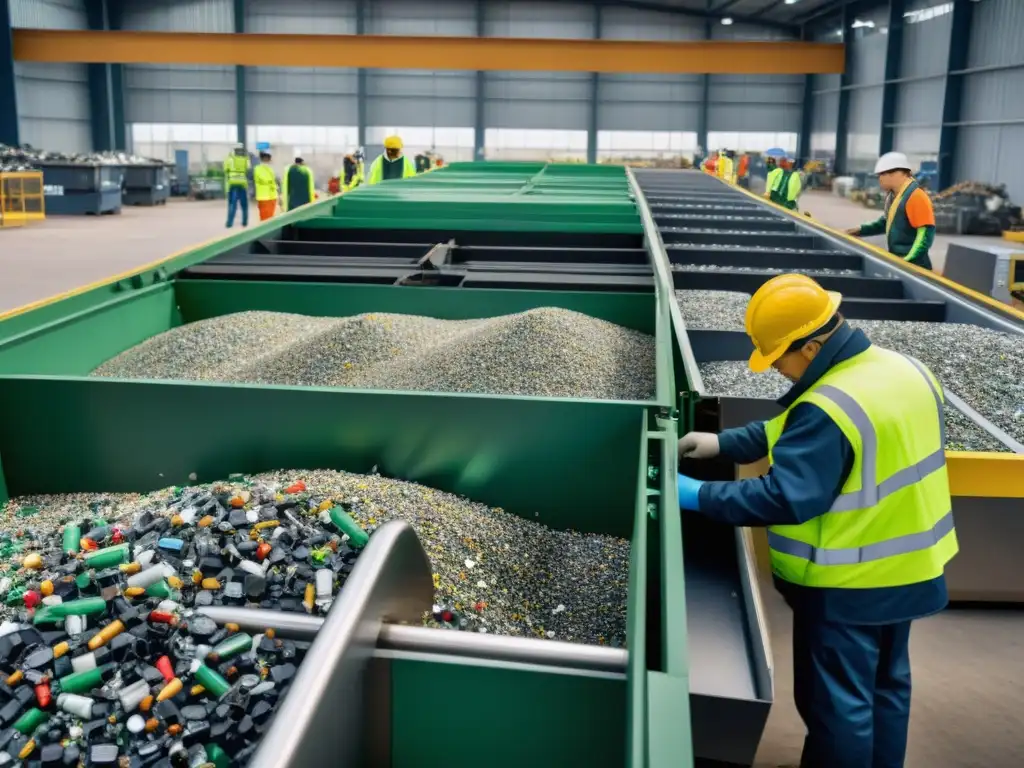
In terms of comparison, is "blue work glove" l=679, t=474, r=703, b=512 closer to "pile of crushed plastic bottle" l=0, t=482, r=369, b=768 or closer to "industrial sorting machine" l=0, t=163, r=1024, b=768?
"industrial sorting machine" l=0, t=163, r=1024, b=768

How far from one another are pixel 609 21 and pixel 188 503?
77.0 ft

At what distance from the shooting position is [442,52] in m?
13.9

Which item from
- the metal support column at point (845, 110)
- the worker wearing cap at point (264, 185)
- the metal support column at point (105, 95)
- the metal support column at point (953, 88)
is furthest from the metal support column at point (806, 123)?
the metal support column at point (105, 95)

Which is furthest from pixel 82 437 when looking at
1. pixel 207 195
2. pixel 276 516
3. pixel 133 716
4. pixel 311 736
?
pixel 207 195

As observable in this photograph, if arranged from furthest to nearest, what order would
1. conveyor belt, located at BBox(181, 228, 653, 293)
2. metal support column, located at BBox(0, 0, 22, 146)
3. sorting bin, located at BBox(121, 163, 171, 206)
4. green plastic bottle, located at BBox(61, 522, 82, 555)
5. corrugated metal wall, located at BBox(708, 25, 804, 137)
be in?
corrugated metal wall, located at BBox(708, 25, 804, 137)
sorting bin, located at BBox(121, 163, 171, 206)
metal support column, located at BBox(0, 0, 22, 146)
conveyor belt, located at BBox(181, 228, 653, 293)
green plastic bottle, located at BBox(61, 522, 82, 555)

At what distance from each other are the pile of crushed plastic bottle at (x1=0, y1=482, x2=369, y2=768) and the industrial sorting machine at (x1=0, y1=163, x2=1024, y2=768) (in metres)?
0.09

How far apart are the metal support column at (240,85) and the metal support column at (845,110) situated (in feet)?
46.5

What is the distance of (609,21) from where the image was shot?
23.2 metres

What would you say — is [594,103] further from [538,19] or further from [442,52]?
[442,52]

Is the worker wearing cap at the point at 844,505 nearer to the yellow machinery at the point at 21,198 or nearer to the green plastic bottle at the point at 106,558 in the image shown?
the green plastic bottle at the point at 106,558

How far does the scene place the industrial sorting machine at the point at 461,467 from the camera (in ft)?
4.40

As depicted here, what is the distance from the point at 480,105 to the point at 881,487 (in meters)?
22.3

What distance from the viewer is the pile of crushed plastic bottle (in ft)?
4.11

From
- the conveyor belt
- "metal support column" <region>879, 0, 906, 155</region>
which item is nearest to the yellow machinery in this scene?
the conveyor belt
